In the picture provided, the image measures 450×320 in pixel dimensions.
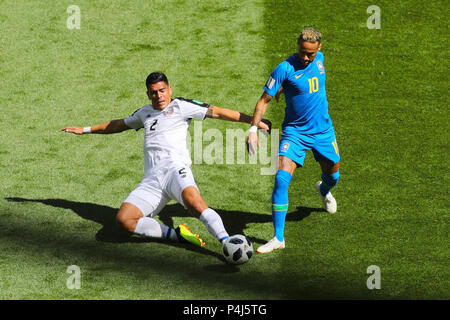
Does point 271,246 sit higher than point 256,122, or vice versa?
point 256,122

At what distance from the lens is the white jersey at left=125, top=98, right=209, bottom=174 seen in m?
7.39

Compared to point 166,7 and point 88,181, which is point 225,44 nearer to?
point 166,7

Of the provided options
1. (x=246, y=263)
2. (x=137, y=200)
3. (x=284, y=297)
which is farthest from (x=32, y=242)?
(x=284, y=297)

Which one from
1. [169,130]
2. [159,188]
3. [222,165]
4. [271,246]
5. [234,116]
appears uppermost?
[234,116]

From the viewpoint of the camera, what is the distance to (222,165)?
9172 mm

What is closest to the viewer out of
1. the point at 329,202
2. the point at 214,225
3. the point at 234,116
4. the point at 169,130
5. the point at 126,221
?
the point at 214,225

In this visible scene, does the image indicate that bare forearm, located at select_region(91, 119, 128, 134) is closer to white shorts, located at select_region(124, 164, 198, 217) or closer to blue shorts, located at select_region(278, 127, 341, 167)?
→ white shorts, located at select_region(124, 164, 198, 217)

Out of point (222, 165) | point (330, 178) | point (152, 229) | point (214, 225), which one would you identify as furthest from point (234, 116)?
point (222, 165)

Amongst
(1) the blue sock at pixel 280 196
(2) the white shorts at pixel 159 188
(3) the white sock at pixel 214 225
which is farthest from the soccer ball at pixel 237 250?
(2) the white shorts at pixel 159 188

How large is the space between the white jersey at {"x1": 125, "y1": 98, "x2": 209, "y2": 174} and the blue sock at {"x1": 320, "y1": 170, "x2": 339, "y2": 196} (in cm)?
145

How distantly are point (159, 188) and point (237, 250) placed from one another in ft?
3.64

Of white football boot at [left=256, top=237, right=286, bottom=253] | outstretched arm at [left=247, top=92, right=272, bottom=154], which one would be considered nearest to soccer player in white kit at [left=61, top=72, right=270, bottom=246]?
outstretched arm at [left=247, top=92, right=272, bottom=154]

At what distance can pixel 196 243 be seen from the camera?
727 cm

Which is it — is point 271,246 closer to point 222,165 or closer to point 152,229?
point 152,229
